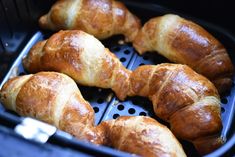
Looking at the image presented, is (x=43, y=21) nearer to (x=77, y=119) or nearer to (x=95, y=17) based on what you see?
(x=95, y=17)

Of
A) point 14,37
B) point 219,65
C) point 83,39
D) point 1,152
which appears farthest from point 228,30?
point 1,152

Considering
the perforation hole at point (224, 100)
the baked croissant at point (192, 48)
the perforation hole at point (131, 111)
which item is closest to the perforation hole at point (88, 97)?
the perforation hole at point (131, 111)

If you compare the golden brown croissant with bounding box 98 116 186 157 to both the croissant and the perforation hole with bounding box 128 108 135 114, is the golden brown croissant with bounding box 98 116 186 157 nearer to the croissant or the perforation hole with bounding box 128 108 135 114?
the croissant

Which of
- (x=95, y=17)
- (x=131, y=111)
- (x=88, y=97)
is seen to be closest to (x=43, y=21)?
(x=95, y=17)

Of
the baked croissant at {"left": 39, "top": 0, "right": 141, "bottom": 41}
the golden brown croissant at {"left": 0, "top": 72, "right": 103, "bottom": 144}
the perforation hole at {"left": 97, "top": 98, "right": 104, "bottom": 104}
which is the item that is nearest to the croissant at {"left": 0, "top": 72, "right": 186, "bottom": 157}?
the golden brown croissant at {"left": 0, "top": 72, "right": 103, "bottom": 144}

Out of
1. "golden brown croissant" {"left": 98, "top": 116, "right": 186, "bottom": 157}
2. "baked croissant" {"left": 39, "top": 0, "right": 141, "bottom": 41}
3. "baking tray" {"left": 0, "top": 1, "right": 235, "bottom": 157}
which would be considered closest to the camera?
"golden brown croissant" {"left": 98, "top": 116, "right": 186, "bottom": 157}
